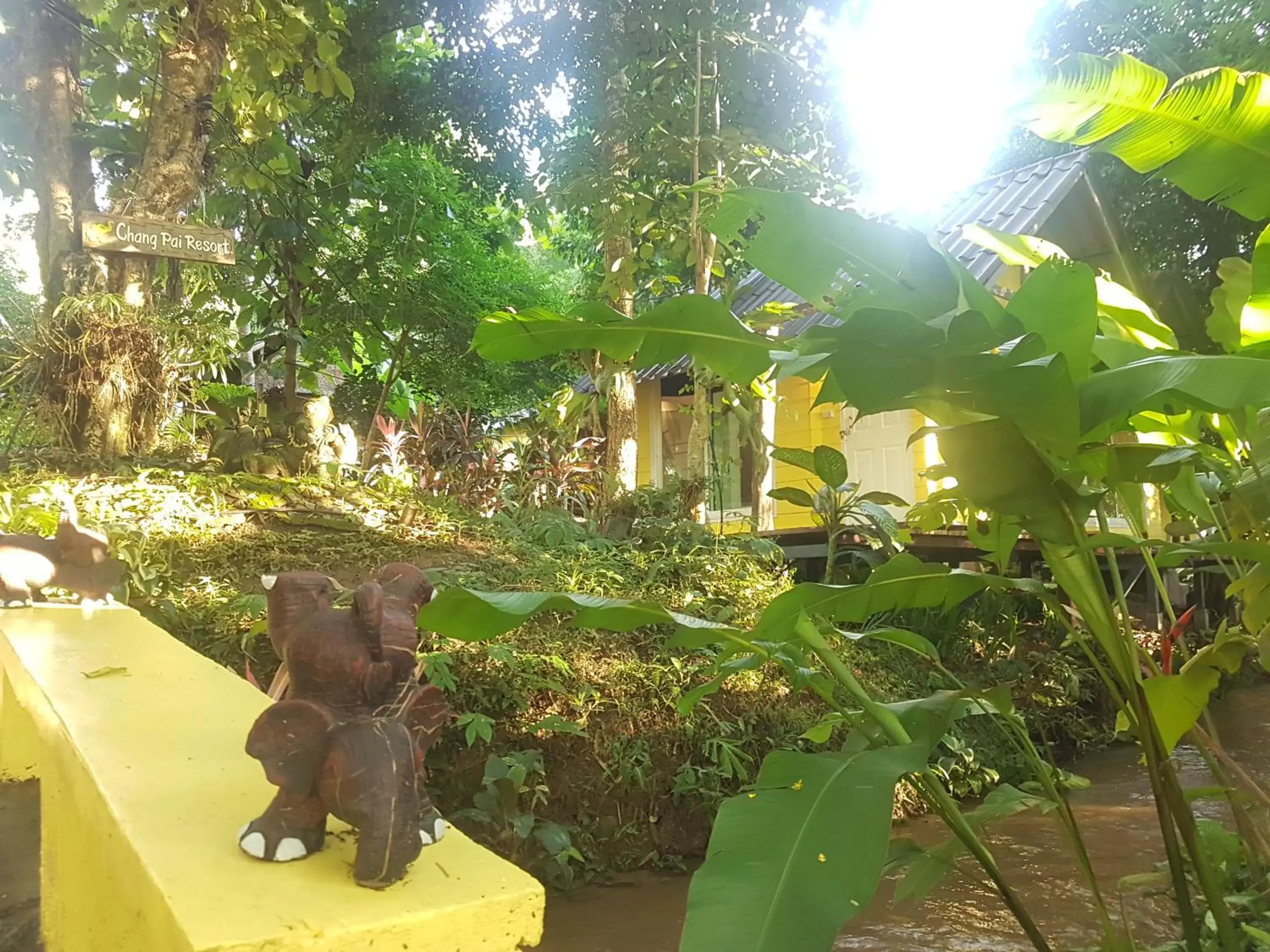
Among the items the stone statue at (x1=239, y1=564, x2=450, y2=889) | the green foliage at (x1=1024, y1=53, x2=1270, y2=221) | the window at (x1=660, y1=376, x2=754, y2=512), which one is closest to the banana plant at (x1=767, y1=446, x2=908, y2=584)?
the window at (x1=660, y1=376, x2=754, y2=512)

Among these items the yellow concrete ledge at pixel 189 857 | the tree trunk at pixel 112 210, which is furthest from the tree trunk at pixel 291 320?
the yellow concrete ledge at pixel 189 857

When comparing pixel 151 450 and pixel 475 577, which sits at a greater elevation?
pixel 151 450

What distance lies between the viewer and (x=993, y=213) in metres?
8.45

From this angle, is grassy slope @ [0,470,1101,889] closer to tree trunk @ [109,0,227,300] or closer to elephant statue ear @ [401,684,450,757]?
tree trunk @ [109,0,227,300]

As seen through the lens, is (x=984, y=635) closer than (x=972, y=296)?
No

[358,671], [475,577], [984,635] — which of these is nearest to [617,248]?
[475,577]

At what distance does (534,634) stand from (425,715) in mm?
3124

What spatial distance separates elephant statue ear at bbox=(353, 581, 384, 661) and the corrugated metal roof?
A: 620cm

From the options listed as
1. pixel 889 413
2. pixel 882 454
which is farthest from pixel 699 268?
pixel 882 454

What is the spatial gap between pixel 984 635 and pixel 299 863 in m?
6.00

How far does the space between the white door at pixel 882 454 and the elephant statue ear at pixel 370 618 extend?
7882 millimetres

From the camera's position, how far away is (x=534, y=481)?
649 centimetres

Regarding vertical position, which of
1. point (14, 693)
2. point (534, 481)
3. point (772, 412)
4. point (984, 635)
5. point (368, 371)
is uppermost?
point (368, 371)

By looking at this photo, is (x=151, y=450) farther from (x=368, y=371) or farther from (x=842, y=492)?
(x=368, y=371)
